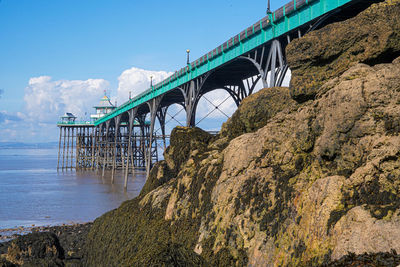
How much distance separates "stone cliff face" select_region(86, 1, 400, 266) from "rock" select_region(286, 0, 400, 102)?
2cm

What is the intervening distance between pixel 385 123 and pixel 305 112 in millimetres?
1875

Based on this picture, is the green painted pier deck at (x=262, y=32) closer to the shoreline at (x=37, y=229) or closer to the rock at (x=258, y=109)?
the rock at (x=258, y=109)

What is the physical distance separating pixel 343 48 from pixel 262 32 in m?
12.9

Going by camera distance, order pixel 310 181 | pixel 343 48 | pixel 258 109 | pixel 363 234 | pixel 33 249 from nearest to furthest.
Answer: pixel 363 234 → pixel 310 181 → pixel 343 48 → pixel 258 109 → pixel 33 249

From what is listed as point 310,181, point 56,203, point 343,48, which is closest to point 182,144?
point 343,48

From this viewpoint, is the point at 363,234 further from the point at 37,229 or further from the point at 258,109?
the point at 37,229

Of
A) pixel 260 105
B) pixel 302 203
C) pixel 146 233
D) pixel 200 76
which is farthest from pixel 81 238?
pixel 200 76

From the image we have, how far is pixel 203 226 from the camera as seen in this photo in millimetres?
8547

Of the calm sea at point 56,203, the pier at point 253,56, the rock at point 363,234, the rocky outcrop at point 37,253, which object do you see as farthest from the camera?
the calm sea at point 56,203

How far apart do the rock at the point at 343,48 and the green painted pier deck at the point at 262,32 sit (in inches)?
310

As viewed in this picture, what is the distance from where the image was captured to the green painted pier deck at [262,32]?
17203 mm

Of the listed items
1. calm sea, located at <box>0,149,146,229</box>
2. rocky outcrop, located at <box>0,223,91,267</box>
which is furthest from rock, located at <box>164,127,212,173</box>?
calm sea, located at <box>0,149,146,229</box>

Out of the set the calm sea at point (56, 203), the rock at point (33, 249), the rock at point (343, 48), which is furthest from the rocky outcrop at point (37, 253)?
the calm sea at point (56, 203)

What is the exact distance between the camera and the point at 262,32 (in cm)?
2103
